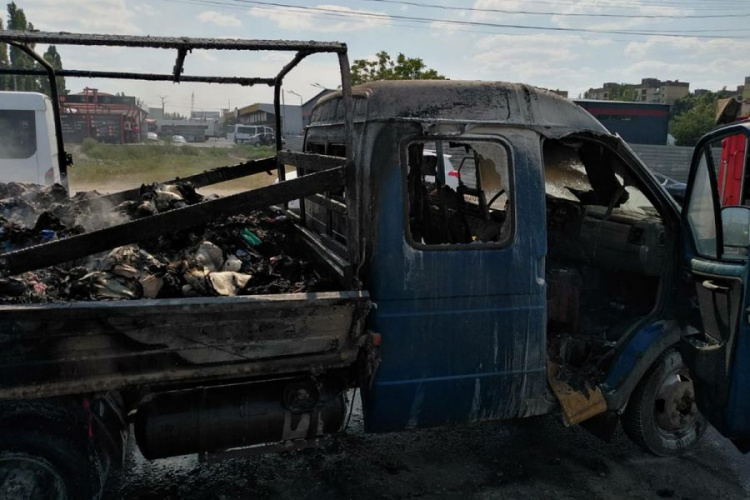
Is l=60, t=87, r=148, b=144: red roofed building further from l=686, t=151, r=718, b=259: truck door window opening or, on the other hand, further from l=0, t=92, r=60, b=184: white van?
l=686, t=151, r=718, b=259: truck door window opening

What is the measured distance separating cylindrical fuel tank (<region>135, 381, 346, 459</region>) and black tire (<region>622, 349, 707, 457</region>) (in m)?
2.03

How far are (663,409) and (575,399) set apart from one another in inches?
31.2

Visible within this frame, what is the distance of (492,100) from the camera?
130 inches

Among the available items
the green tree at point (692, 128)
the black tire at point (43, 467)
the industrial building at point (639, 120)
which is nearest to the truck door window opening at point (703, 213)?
the black tire at point (43, 467)

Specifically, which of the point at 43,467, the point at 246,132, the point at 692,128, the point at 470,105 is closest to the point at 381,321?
the point at 470,105

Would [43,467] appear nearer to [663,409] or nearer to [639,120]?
[663,409]

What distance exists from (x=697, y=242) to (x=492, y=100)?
61.5 inches

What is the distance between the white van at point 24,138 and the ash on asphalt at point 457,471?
30.9 feet

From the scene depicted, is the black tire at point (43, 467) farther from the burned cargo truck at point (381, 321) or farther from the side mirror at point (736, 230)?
the side mirror at point (736, 230)

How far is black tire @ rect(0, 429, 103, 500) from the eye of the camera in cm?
262

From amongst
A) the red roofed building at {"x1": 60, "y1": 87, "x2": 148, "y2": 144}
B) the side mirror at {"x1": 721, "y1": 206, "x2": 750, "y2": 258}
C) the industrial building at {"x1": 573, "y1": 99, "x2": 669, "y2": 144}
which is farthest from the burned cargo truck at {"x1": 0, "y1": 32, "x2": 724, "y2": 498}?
the industrial building at {"x1": 573, "y1": 99, "x2": 669, "y2": 144}

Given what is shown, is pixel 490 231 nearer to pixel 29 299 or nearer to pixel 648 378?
pixel 648 378

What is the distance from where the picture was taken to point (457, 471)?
12.5 ft

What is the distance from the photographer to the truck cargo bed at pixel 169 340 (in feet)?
8.27
